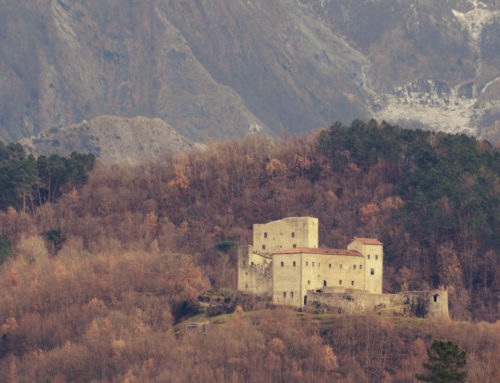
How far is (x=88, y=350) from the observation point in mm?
105375

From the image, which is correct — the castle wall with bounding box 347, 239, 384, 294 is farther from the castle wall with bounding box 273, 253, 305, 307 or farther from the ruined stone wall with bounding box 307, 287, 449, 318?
the castle wall with bounding box 273, 253, 305, 307

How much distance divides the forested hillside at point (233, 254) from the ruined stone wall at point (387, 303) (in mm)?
1512

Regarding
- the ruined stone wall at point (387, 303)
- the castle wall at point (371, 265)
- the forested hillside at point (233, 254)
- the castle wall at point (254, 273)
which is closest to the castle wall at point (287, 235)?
the castle wall at point (254, 273)

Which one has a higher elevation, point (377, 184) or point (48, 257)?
point (377, 184)

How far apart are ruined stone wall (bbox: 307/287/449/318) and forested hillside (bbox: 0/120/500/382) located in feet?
A: 4.96

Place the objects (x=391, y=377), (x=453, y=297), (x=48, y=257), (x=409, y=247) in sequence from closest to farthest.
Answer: (x=391, y=377) < (x=453, y=297) < (x=409, y=247) < (x=48, y=257)

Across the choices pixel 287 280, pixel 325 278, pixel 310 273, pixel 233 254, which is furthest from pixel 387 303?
pixel 233 254

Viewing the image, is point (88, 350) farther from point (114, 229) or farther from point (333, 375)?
point (114, 229)

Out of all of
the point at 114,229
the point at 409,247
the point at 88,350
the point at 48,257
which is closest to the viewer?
the point at 88,350

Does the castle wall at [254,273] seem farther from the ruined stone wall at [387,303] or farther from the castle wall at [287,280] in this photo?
the ruined stone wall at [387,303]

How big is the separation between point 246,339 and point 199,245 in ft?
115

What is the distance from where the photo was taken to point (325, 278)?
3893 inches

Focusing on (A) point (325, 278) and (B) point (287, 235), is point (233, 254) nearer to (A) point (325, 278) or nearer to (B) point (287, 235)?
(B) point (287, 235)

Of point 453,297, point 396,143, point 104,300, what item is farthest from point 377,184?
point 104,300
